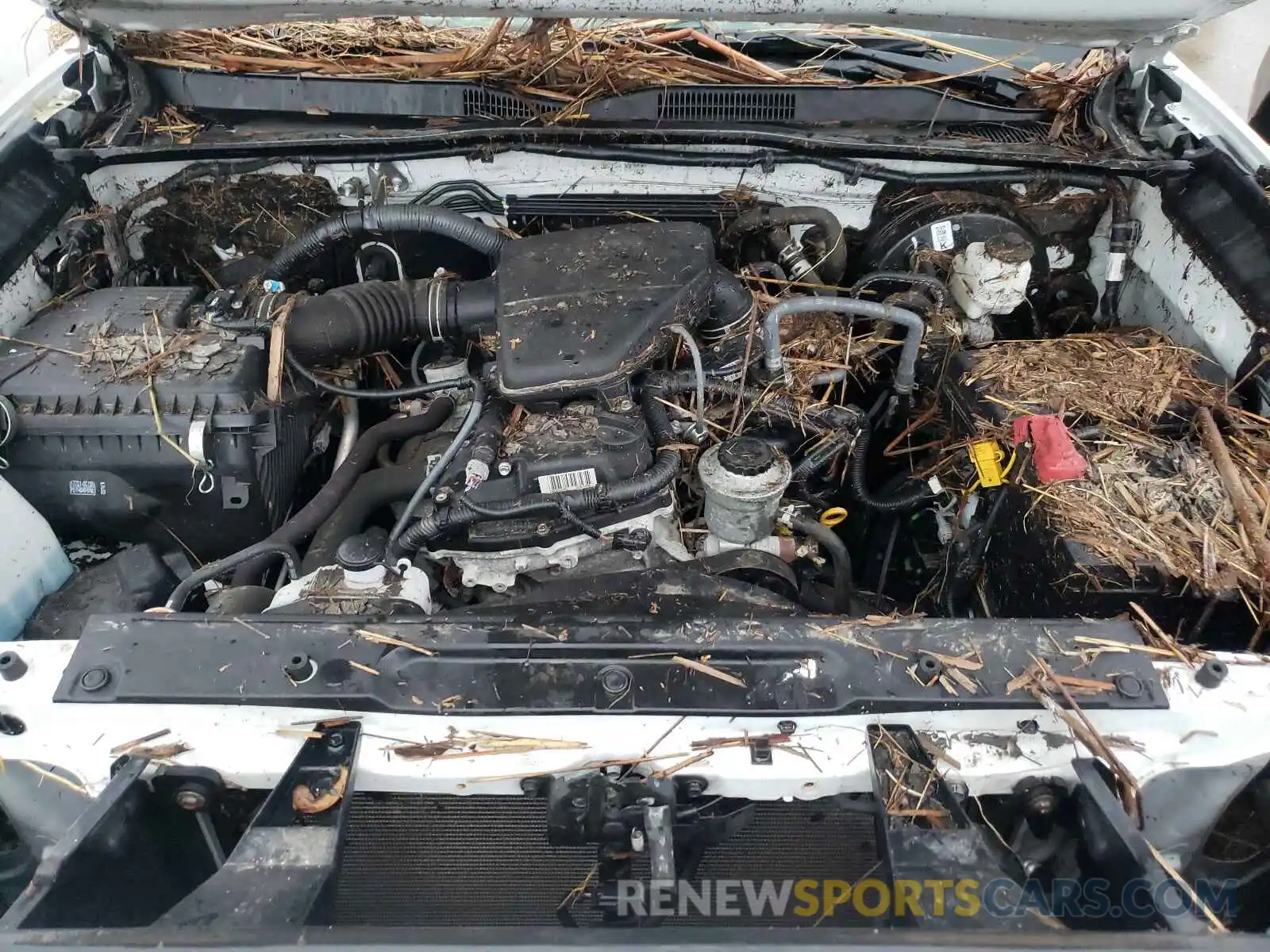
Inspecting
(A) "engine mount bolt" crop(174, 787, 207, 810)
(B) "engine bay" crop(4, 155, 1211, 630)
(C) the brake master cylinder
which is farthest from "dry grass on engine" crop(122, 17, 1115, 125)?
(A) "engine mount bolt" crop(174, 787, 207, 810)

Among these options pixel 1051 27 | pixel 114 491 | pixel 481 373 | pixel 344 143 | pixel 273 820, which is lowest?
pixel 273 820

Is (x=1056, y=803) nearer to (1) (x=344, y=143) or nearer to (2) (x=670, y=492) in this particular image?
(2) (x=670, y=492)

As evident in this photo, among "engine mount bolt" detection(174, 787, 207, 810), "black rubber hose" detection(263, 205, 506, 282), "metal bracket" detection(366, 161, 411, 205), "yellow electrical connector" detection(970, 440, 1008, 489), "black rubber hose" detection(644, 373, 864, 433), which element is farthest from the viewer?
"metal bracket" detection(366, 161, 411, 205)

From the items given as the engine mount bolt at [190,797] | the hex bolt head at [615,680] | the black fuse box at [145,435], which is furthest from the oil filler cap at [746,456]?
the engine mount bolt at [190,797]

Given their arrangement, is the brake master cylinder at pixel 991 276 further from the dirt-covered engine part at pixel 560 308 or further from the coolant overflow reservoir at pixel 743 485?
the coolant overflow reservoir at pixel 743 485

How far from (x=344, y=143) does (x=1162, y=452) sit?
213 centimetres

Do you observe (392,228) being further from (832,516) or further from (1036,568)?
(1036,568)

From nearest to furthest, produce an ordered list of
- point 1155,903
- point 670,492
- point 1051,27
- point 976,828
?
point 1155,903
point 976,828
point 670,492
point 1051,27

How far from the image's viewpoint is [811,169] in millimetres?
2246

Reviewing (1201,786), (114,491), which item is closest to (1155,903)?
(1201,786)

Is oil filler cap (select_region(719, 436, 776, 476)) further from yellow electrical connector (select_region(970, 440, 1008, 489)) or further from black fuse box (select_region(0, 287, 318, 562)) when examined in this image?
black fuse box (select_region(0, 287, 318, 562))

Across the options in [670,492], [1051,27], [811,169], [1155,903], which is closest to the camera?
[1155,903]

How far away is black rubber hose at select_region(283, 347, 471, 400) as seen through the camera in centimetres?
191

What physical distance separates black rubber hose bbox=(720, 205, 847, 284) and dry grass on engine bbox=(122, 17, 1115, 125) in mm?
386
